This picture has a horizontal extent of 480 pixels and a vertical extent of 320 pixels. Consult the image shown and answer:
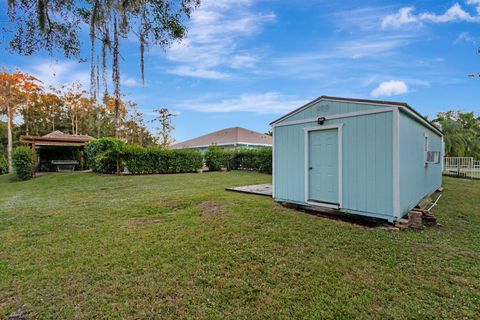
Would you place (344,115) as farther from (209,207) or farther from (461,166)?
(461,166)

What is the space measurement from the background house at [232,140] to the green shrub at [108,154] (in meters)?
9.65

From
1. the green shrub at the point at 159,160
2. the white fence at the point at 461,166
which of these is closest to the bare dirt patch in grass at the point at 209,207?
the green shrub at the point at 159,160

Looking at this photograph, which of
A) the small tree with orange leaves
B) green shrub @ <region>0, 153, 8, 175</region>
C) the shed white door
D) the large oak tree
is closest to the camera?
the large oak tree

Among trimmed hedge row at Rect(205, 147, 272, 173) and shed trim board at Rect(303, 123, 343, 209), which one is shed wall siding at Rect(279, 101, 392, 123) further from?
trimmed hedge row at Rect(205, 147, 272, 173)

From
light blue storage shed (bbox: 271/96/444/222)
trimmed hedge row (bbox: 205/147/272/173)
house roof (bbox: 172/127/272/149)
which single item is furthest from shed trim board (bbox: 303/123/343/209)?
house roof (bbox: 172/127/272/149)

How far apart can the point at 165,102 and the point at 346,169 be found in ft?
74.3

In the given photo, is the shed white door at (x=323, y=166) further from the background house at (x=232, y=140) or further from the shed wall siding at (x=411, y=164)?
the background house at (x=232, y=140)

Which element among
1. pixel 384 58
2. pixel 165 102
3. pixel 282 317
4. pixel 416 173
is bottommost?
pixel 282 317

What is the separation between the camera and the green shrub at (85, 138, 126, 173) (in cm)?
1201

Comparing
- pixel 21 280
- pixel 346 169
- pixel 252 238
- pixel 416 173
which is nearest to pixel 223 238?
pixel 252 238

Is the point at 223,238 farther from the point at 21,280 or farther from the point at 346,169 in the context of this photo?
the point at 346,169

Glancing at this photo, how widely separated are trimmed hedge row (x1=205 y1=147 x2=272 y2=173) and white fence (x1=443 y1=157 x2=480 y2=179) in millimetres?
11493

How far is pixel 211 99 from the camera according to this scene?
1795cm

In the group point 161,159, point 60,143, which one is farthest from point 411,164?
point 60,143
